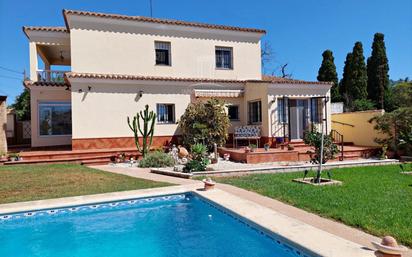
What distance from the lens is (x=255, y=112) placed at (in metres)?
32.4

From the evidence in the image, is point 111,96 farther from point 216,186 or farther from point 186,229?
point 186,229

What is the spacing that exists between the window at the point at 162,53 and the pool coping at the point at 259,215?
2125cm

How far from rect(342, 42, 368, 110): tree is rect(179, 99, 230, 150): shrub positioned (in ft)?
129

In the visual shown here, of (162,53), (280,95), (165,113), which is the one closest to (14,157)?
(165,113)

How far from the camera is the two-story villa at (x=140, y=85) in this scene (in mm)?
29406

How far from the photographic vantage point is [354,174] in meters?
19.7

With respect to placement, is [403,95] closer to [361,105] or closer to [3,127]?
[361,105]

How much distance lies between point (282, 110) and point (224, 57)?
1096 cm

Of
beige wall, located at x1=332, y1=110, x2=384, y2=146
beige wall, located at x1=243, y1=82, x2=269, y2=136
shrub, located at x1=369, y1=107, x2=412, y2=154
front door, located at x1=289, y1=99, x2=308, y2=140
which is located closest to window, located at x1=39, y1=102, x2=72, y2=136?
beige wall, located at x1=243, y1=82, x2=269, y2=136

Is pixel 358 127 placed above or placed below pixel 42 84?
below

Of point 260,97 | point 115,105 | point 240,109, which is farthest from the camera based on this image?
point 240,109

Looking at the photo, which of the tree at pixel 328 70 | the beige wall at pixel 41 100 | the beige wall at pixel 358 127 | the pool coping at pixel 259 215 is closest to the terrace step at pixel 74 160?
the beige wall at pixel 41 100

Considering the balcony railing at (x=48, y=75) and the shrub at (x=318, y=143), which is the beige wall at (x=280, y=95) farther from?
the balcony railing at (x=48, y=75)

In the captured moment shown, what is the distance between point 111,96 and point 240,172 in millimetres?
15554
